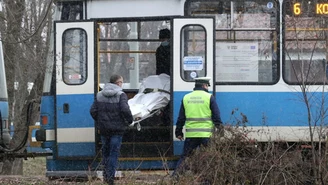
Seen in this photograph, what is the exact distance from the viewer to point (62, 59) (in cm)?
1406

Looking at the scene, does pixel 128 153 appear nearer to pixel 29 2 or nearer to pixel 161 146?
pixel 161 146

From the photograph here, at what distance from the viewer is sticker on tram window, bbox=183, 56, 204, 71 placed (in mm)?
13664

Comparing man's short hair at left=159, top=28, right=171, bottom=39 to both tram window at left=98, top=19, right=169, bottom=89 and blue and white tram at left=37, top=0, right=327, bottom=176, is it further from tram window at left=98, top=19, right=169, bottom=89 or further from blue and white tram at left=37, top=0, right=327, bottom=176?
blue and white tram at left=37, top=0, right=327, bottom=176

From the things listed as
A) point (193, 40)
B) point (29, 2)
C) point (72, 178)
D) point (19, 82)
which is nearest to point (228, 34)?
point (193, 40)

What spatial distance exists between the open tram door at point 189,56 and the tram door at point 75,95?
4.45 feet

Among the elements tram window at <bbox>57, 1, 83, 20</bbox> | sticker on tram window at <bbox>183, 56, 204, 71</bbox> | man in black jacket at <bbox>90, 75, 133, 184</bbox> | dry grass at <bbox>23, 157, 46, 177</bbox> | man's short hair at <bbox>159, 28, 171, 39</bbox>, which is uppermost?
tram window at <bbox>57, 1, 83, 20</bbox>

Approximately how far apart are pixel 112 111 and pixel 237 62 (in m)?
2.25

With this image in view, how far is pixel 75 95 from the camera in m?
14.0

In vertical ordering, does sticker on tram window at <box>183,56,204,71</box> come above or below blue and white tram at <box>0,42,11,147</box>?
above

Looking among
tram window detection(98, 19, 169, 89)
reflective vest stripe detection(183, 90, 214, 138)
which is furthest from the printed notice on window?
tram window detection(98, 19, 169, 89)

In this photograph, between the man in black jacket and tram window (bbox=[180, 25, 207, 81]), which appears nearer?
the man in black jacket

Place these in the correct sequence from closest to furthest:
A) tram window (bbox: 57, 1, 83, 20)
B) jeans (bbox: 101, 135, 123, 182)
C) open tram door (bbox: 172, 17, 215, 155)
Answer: jeans (bbox: 101, 135, 123, 182)
open tram door (bbox: 172, 17, 215, 155)
tram window (bbox: 57, 1, 83, 20)

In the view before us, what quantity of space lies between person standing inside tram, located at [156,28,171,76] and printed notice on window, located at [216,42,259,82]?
0.91 m

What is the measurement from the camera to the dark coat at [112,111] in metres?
12.8
